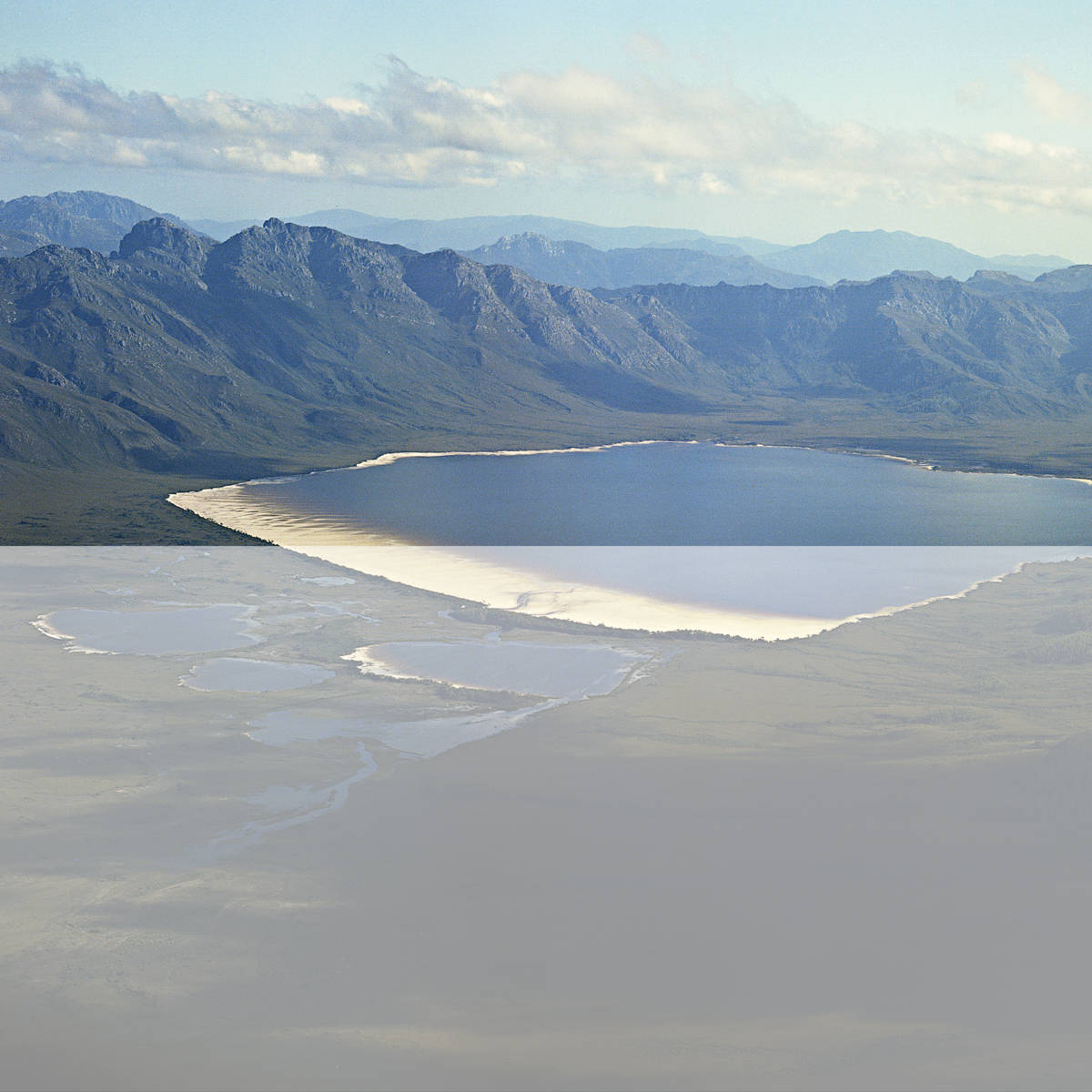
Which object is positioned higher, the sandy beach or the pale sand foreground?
the sandy beach

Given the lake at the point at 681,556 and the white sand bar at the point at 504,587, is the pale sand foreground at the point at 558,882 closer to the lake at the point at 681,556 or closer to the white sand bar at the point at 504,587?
the white sand bar at the point at 504,587

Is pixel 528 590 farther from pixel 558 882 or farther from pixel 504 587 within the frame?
pixel 558 882

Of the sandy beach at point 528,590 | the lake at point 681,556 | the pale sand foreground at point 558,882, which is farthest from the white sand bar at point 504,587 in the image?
the pale sand foreground at point 558,882

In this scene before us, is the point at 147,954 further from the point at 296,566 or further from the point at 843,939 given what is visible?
the point at 296,566

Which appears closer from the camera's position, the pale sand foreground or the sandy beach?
the pale sand foreground

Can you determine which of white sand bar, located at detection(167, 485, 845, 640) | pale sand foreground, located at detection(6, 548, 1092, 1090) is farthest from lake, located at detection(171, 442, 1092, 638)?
pale sand foreground, located at detection(6, 548, 1092, 1090)

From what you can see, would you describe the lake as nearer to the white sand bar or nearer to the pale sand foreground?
the white sand bar

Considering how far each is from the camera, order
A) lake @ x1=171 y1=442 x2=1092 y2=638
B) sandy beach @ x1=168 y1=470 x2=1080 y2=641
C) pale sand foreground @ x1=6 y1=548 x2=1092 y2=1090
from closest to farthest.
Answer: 1. pale sand foreground @ x1=6 y1=548 x2=1092 y2=1090
2. sandy beach @ x1=168 y1=470 x2=1080 y2=641
3. lake @ x1=171 y1=442 x2=1092 y2=638

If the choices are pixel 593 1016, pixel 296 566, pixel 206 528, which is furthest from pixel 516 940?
pixel 206 528
